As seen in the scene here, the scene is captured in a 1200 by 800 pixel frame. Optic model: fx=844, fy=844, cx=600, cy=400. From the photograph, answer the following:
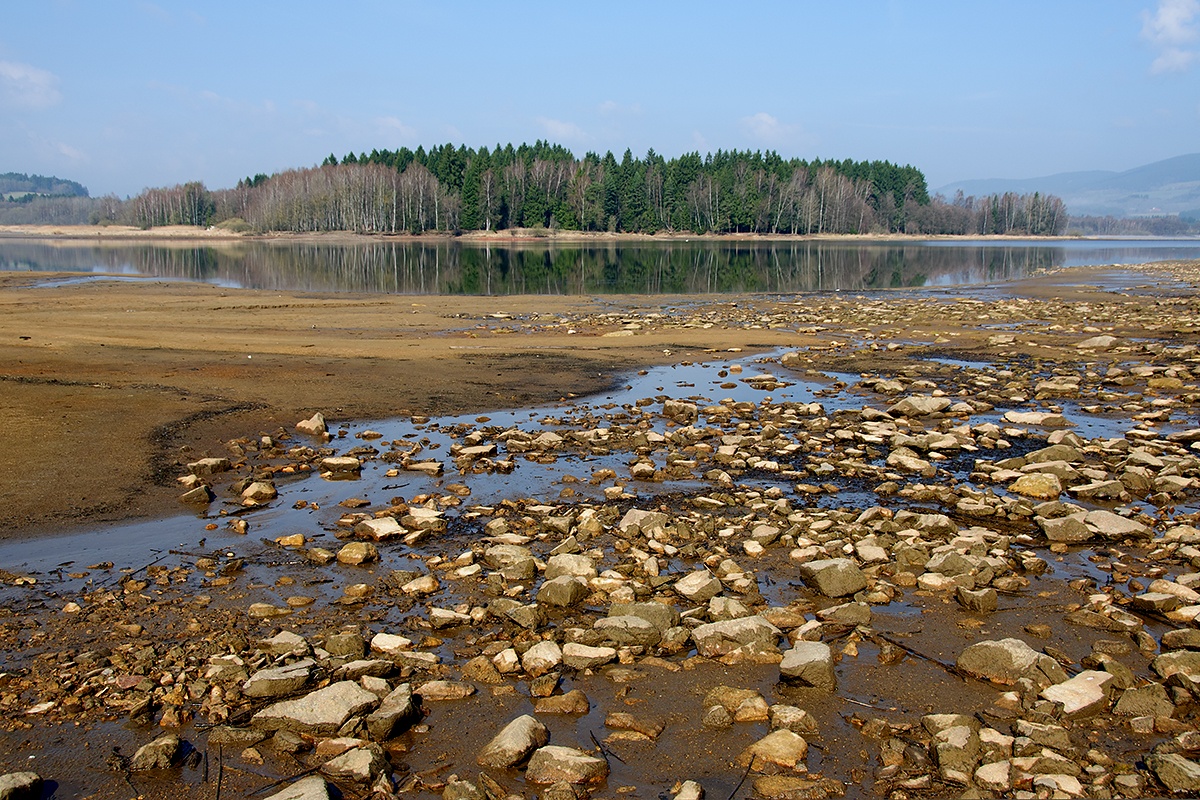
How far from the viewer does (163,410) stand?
13188mm

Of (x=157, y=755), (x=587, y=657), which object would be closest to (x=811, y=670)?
(x=587, y=657)

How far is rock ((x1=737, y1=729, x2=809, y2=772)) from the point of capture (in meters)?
4.71

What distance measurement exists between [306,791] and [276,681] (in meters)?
1.23

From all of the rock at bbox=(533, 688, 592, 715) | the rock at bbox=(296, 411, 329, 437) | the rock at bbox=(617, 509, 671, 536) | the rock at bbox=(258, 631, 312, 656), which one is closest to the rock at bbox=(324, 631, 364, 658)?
the rock at bbox=(258, 631, 312, 656)

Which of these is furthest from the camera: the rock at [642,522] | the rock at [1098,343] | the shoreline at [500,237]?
the shoreline at [500,237]

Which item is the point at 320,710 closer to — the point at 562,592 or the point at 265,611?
the point at 265,611

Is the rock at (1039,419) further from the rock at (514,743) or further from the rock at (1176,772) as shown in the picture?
the rock at (514,743)

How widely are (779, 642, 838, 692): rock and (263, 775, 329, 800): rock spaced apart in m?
2.90

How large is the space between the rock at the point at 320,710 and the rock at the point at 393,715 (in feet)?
0.34

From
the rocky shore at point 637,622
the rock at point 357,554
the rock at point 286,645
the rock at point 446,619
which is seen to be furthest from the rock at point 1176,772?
the rock at point 357,554

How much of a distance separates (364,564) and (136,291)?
36.8 meters

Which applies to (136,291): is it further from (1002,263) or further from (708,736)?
(1002,263)

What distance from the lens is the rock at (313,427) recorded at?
12481 mm

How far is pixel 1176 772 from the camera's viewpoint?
4340 millimetres
